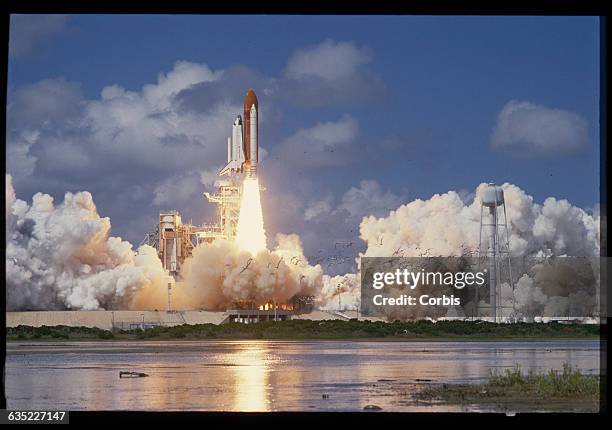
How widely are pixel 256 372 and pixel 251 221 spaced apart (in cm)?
2448

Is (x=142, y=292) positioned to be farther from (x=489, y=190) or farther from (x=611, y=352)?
(x=611, y=352)

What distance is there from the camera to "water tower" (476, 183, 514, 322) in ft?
160

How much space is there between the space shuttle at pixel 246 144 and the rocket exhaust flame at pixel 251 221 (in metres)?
0.98

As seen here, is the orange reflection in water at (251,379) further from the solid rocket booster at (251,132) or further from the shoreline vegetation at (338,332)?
the solid rocket booster at (251,132)

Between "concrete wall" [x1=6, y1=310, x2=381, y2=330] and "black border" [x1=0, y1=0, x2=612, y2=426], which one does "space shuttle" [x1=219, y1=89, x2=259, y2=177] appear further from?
"black border" [x1=0, y1=0, x2=612, y2=426]

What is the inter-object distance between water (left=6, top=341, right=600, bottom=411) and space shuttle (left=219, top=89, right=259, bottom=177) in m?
10.9

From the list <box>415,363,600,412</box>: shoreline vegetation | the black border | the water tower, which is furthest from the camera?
the water tower

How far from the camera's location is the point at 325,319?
5572 centimetres

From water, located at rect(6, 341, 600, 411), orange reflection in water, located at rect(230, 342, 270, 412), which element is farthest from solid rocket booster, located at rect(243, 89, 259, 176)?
orange reflection in water, located at rect(230, 342, 270, 412)

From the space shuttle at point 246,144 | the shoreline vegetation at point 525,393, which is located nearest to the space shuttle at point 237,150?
the space shuttle at point 246,144

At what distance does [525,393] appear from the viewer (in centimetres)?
2177

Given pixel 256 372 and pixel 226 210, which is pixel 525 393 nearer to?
pixel 256 372

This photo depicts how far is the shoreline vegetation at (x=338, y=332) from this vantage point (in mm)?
50125
